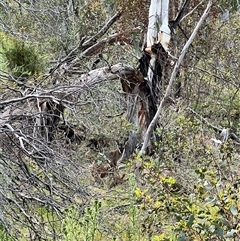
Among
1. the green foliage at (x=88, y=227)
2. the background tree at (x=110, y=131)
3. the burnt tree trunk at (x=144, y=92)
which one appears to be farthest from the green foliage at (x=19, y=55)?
the green foliage at (x=88, y=227)

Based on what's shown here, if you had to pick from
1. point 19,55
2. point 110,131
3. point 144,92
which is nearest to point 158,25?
point 144,92

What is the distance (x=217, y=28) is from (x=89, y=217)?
23.2 feet

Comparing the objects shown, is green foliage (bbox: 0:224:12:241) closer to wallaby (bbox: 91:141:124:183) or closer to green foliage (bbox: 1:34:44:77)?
green foliage (bbox: 1:34:44:77)

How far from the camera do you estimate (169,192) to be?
2.73 m

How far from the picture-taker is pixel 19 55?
493cm

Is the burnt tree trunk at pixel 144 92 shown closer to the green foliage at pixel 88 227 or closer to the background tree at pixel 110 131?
the background tree at pixel 110 131

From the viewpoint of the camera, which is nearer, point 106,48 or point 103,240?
point 103,240

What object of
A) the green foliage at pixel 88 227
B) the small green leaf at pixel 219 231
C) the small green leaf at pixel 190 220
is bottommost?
the green foliage at pixel 88 227

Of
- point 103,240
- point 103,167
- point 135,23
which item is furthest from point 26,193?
point 135,23

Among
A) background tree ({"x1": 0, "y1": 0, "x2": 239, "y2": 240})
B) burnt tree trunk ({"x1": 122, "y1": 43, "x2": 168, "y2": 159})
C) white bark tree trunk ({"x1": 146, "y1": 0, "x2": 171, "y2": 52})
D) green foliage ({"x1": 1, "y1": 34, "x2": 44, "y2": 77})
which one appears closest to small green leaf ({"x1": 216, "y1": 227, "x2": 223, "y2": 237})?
background tree ({"x1": 0, "y1": 0, "x2": 239, "y2": 240})

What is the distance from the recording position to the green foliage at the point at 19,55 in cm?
477

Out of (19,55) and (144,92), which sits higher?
(19,55)

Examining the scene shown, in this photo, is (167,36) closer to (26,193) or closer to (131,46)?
(131,46)

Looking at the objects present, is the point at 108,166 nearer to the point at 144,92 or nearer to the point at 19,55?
the point at 144,92
